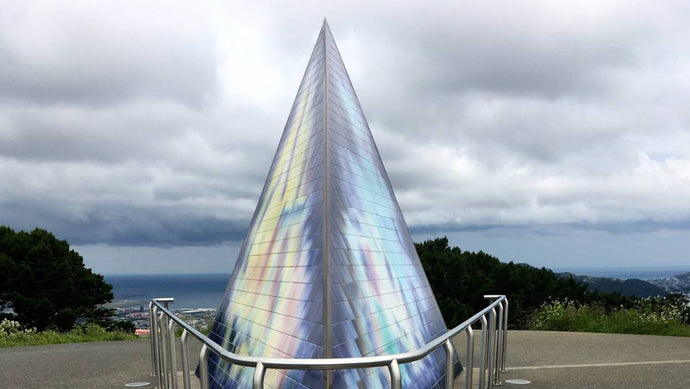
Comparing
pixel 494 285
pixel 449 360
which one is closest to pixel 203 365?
pixel 449 360

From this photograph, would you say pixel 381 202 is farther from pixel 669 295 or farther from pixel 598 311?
pixel 669 295

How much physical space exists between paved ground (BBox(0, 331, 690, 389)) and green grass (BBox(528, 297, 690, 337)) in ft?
3.69

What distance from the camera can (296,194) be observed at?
564cm

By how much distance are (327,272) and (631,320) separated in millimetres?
10347

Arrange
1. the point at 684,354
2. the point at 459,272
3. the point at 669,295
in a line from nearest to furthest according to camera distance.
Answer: the point at 684,354, the point at 669,295, the point at 459,272

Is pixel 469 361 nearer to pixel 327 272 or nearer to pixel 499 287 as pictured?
pixel 327 272

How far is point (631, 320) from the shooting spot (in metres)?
11.9

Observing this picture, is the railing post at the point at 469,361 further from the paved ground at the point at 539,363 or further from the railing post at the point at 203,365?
the paved ground at the point at 539,363

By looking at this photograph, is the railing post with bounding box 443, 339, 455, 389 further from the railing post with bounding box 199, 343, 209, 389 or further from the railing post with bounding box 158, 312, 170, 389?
the railing post with bounding box 158, 312, 170, 389

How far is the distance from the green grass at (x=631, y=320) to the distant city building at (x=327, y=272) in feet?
23.0

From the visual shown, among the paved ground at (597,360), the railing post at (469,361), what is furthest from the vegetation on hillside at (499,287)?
the railing post at (469,361)

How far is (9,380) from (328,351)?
5640mm

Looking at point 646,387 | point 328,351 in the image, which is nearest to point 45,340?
point 328,351

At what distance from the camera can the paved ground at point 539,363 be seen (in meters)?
6.52
